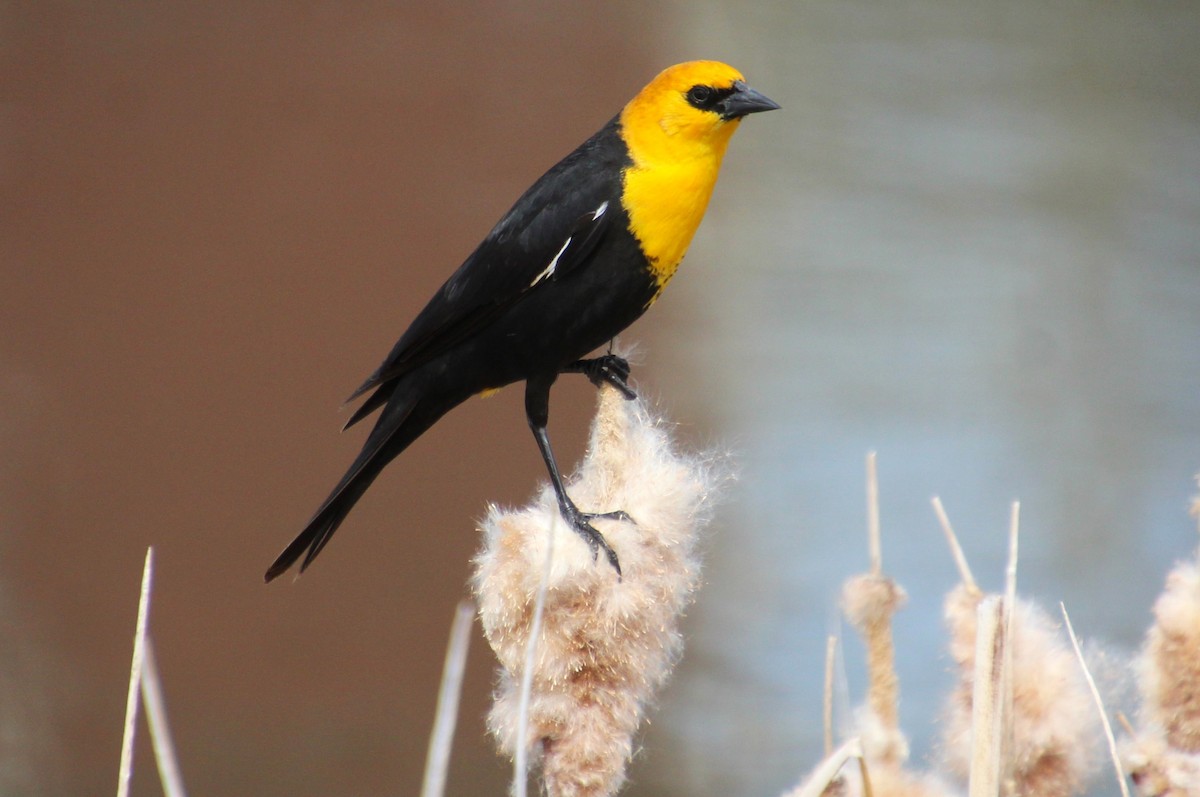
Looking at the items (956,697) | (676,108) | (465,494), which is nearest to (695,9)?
(465,494)

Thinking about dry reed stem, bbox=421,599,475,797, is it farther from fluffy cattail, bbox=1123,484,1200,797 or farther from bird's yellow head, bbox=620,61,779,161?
bird's yellow head, bbox=620,61,779,161

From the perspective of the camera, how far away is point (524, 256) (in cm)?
100

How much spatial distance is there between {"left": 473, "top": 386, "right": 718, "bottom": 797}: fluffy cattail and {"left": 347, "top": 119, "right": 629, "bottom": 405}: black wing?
0.25 metres

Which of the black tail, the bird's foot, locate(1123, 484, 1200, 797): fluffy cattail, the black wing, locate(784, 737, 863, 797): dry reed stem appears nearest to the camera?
locate(784, 737, 863, 797): dry reed stem

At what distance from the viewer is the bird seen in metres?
0.97

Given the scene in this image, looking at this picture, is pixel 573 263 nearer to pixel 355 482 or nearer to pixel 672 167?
pixel 672 167

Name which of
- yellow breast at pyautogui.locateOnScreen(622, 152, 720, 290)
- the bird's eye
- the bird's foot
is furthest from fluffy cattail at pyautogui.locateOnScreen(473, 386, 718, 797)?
the bird's eye

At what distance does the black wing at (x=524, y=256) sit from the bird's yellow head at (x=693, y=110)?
4cm

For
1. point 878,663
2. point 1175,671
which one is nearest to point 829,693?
point 878,663

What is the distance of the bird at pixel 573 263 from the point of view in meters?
0.97

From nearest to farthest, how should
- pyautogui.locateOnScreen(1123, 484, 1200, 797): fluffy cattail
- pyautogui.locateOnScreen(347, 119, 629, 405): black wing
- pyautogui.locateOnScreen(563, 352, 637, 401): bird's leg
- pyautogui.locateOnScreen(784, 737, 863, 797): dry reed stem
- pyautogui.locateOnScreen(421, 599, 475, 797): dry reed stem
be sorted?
pyautogui.locateOnScreen(421, 599, 475, 797): dry reed stem < pyautogui.locateOnScreen(784, 737, 863, 797): dry reed stem < pyautogui.locateOnScreen(1123, 484, 1200, 797): fluffy cattail < pyautogui.locateOnScreen(347, 119, 629, 405): black wing < pyautogui.locateOnScreen(563, 352, 637, 401): bird's leg

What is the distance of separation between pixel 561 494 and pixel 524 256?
0.74 ft

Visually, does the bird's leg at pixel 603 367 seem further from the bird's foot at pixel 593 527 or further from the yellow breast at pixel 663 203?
the bird's foot at pixel 593 527

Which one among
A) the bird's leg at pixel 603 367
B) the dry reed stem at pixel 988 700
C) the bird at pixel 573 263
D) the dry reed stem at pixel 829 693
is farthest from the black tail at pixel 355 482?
the dry reed stem at pixel 988 700
